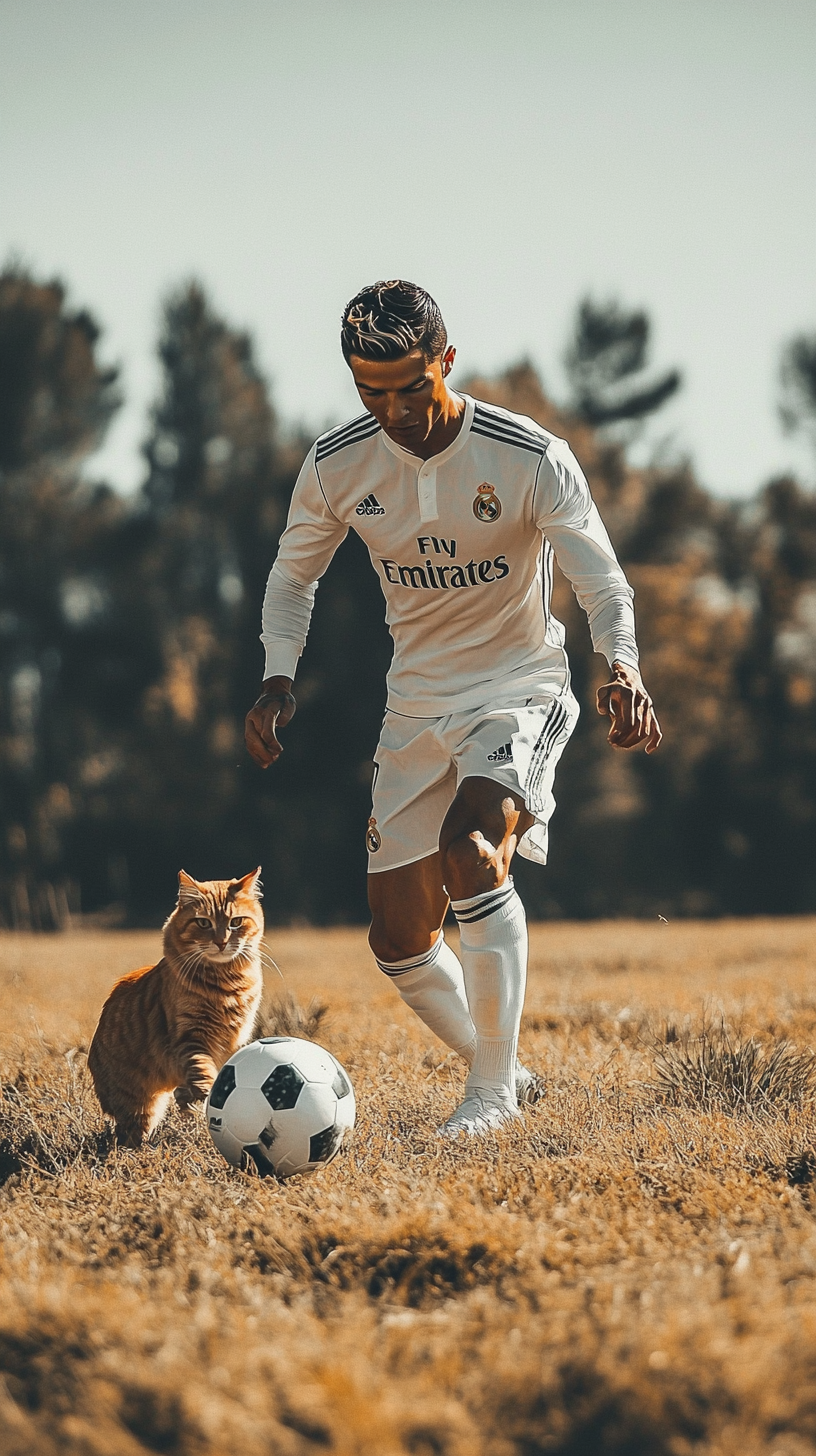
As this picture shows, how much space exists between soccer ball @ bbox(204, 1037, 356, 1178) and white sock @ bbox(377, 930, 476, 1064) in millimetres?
683

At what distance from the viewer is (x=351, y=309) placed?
13.8 feet

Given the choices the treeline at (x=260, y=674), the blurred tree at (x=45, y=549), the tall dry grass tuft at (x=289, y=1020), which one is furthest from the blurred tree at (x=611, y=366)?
the tall dry grass tuft at (x=289, y=1020)

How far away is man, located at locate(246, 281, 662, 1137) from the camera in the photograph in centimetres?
420

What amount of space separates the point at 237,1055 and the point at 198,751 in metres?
22.4

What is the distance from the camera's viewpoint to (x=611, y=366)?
1323 inches

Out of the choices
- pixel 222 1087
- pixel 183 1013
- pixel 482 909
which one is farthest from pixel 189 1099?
pixel 482 909

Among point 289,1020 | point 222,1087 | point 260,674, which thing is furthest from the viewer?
point 260,674

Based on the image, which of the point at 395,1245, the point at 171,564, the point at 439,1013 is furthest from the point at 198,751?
the point at 395,1245

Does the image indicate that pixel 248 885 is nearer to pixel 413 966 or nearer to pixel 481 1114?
pixel 413 966

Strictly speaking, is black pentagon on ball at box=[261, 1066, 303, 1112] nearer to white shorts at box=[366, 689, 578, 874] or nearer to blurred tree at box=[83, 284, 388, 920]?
white shorts at box=[366, 689, 578, 874]

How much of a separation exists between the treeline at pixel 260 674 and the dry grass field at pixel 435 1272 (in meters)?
19.1

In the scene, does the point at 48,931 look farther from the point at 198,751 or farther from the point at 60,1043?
the point at 60,1043

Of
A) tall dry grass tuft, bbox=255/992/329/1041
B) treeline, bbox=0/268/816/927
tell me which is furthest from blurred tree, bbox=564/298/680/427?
tall dry grass tuft, bbox=255/992/329/1041

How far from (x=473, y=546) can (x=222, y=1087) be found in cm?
188
